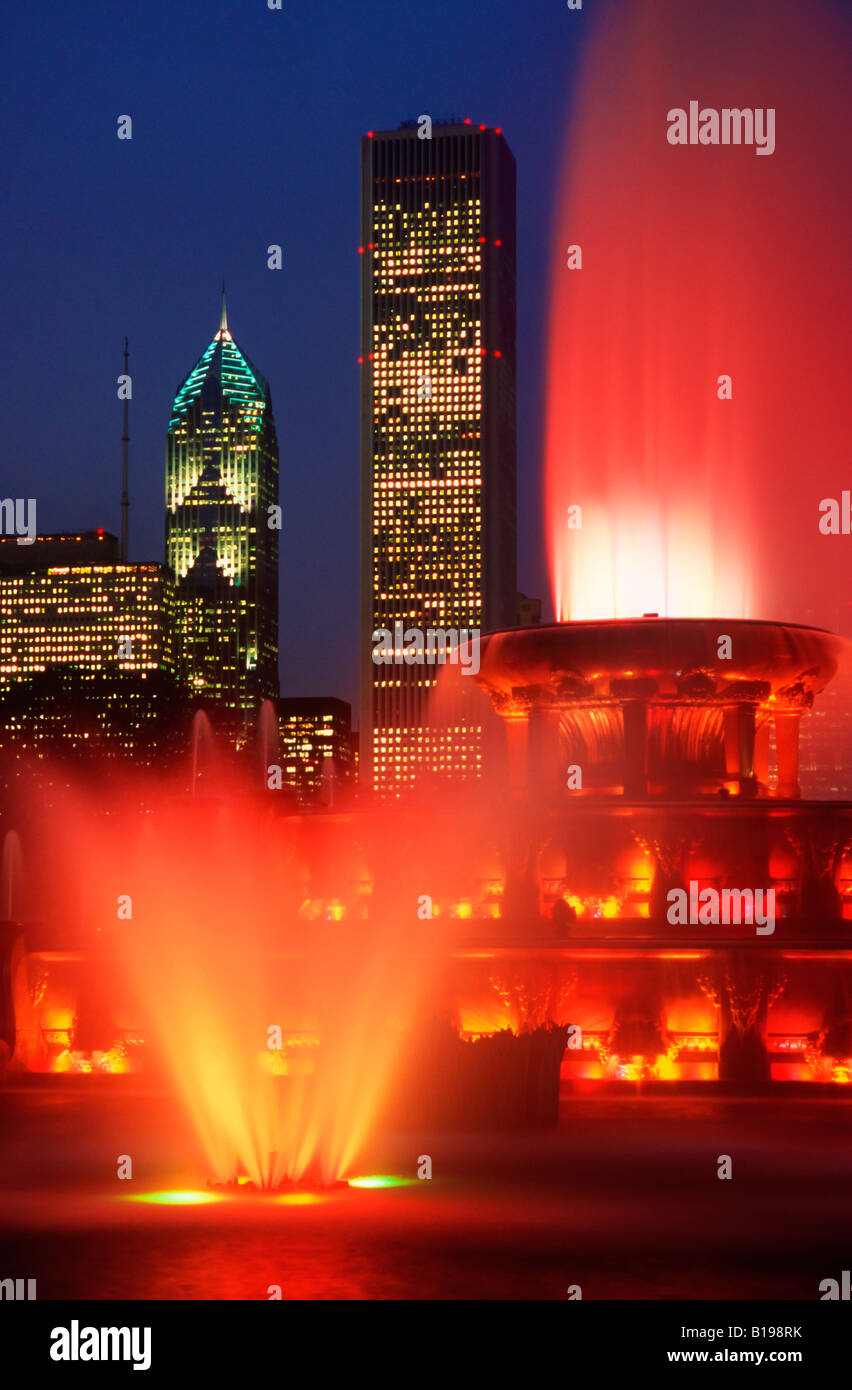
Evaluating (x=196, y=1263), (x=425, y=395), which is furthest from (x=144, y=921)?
(x=425, y=395)

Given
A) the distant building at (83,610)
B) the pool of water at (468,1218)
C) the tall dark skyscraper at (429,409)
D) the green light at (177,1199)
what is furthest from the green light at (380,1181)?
the distant building at (83,610)

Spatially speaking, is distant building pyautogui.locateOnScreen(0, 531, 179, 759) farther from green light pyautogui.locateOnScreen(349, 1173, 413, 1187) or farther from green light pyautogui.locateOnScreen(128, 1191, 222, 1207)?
green light pyautogui.locateOnScreen(128, 1191, 222, 1207)

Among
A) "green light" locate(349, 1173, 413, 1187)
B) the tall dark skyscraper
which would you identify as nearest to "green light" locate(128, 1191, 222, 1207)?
"green light" locate(349, 1173, 413, 1187)

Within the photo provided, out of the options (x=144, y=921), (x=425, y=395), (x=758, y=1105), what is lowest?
(x=758, y=1105)

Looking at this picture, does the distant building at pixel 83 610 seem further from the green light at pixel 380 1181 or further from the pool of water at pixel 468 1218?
the green light at pixel 380 1181
